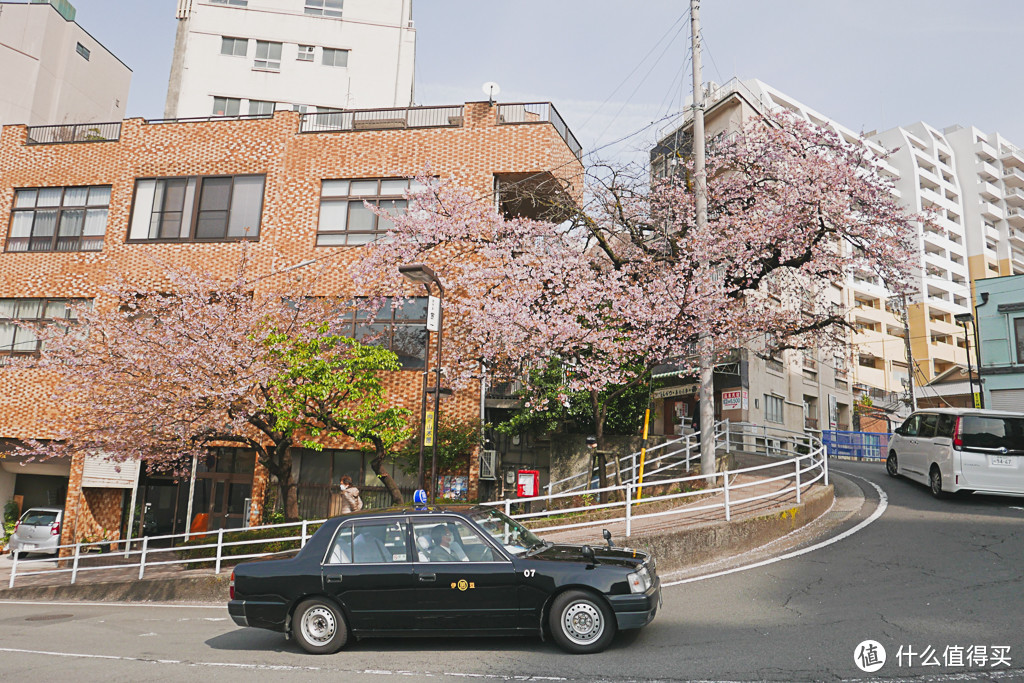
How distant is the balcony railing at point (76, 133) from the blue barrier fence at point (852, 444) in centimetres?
3067

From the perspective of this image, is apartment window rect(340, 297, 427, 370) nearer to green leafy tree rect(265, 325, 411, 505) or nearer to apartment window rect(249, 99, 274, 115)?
green leafy tree rect(265, 325, 411, 505)

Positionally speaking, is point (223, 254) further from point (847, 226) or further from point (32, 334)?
point (847, 226)

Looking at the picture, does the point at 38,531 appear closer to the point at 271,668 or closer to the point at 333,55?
the point at 271,668

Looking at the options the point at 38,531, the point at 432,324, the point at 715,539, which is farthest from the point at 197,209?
the point at 715,539

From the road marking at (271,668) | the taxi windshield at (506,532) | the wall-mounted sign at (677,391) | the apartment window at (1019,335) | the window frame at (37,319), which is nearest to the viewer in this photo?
the road marking at (271,668)

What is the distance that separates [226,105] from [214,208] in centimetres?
1219

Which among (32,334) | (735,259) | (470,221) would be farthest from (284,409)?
(32,334)

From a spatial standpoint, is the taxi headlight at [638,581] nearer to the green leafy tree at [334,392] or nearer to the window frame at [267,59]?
the green leafy tree at [334,392]

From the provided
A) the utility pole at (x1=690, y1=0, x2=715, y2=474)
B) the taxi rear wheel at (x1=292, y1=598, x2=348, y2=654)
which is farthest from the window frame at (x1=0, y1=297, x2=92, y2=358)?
the utility pole at (x1=690, y1=0, x2=715, y2=474)

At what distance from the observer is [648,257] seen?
1714 cm

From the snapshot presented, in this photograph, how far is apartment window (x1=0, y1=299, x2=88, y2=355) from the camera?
72.3 ft

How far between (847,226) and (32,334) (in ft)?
78.2

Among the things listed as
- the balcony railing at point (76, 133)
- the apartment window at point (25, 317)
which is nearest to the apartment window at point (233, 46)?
the balcony railing at point (76, 133)

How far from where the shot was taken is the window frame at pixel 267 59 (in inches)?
1265
